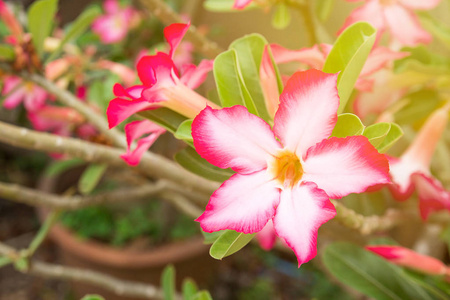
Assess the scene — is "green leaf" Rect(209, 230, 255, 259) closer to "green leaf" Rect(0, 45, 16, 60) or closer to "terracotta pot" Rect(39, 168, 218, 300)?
"green leaf" Rect(0, 45, 16, 60)

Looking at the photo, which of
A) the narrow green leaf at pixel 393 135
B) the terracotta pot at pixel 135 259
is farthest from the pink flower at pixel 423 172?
the terracotta pot at pixel 135 259

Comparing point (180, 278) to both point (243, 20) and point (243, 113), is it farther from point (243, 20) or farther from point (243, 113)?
point (243, 113)

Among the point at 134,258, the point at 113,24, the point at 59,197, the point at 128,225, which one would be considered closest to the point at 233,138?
the point at 59,197

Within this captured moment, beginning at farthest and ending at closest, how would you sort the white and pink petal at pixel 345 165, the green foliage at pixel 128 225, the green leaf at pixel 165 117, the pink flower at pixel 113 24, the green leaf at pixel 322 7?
the green foliage at pixel 128 225
the pink flower at pixel 113 24
the green leaf at pixel 322 7
the green leaf at pixel 165 117
the white and pink petal at pixel 345 165

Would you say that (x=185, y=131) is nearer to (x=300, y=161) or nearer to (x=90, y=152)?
(x=300, y=161)

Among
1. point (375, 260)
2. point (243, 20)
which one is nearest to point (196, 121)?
point (375, 260)

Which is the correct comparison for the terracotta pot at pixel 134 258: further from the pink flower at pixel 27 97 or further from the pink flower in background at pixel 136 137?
the pink flower in background at pixel 136 137
